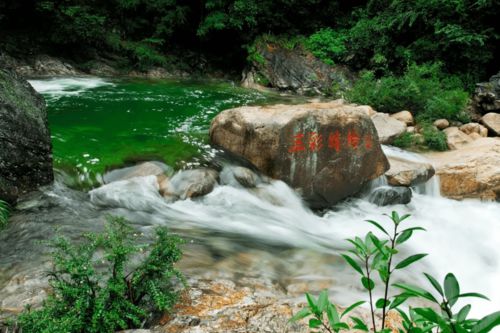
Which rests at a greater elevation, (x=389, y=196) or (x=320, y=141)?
(x=320, y=141)

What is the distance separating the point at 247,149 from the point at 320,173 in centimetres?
126

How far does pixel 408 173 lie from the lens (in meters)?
6.75

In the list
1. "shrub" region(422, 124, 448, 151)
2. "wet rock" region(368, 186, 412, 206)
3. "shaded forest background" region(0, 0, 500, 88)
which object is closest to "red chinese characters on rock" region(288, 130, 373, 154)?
"wet rock" region(368, 186, 412, 206)

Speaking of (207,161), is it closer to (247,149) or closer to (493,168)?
(247,149)

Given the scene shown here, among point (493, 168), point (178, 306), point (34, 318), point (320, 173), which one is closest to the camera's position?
point (34, 318)

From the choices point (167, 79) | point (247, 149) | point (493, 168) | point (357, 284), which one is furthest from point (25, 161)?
point (167, 79)

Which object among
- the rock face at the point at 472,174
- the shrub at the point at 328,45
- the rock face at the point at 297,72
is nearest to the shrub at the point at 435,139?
the rock face at the point at 472,174

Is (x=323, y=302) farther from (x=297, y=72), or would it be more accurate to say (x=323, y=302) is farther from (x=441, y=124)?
(x=297, y=72)

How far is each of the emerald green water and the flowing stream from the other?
38mm

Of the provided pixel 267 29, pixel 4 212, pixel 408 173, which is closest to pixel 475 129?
pixel 408 173

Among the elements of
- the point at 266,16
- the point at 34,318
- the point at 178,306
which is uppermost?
the point at 266,16

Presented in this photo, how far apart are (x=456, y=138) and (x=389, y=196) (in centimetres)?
308

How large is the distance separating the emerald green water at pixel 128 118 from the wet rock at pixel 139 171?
6.0 inches

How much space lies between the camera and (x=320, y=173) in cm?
601
